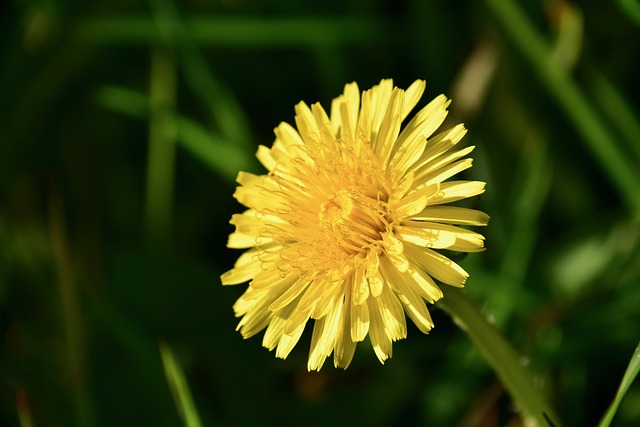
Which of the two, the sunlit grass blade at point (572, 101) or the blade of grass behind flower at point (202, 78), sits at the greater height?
the blade of grass behind flower at point (202, 78)

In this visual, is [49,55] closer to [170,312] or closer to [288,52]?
[288,52]

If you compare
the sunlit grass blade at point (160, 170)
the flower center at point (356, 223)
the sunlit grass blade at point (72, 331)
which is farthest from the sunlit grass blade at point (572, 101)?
the sunlit grass blade at point (72, 331)

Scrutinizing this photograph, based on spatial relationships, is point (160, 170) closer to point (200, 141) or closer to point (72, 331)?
point (200, 141)

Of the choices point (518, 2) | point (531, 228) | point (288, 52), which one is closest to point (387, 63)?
point (288, 52)

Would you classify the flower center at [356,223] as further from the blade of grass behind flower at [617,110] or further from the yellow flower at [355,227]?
the blade of grass behind flower at [617,110]

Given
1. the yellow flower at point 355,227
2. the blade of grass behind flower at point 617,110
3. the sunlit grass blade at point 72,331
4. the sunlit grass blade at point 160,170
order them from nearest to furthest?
the yellow flower at point 355,227 < the sunlit grass blade at point 72,331 < the blade of grass behind flower at point 617,110 < the sunlit grass blade at point 160,170

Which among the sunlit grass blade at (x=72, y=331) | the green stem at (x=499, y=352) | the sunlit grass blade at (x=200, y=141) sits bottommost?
the green stem at (x=499, y=352)

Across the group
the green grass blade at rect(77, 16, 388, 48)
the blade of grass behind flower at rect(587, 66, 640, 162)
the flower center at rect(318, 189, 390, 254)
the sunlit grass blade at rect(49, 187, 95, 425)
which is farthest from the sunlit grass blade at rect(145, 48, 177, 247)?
the blade of grass behind flower at rect(587, 66, 640, 162)
